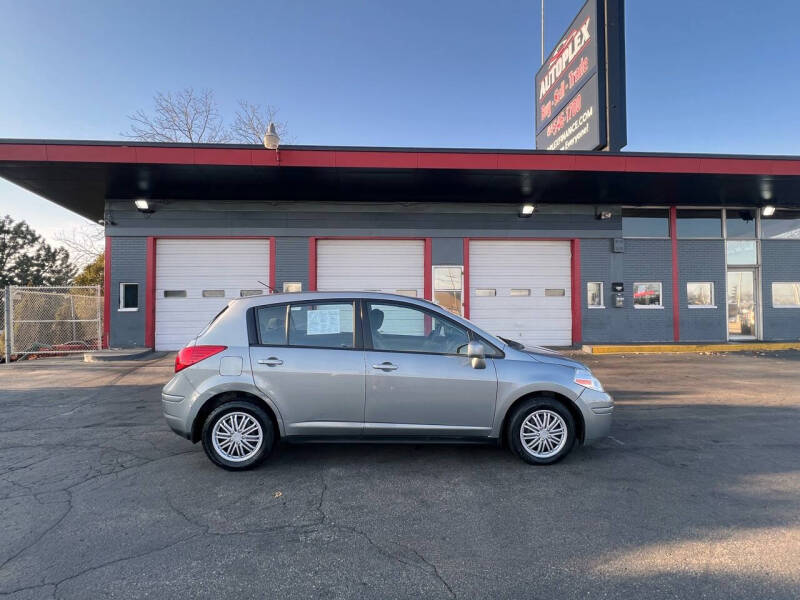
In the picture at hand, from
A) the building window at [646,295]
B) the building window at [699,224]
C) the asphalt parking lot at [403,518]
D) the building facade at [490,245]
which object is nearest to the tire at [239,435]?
the asphalt parking lot at [403,518]

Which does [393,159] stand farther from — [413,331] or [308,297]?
Result: [413,331]

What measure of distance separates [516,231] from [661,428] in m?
8.64

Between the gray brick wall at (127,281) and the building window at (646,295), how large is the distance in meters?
15.0

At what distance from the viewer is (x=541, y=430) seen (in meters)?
4.12

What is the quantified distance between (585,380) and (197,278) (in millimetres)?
11528

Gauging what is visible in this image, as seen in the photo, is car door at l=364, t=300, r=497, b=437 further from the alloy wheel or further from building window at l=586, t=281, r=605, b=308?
building window at l=586, t=281, r=605, b=308

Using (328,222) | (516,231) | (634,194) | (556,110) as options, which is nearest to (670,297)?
(634,194)

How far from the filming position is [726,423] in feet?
18.2

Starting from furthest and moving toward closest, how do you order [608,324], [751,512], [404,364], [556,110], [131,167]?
1. [556,110]
2. [608,324]
3. [131,167]
4. [404,364]
5. [751,512]

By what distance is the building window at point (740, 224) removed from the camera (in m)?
13.8

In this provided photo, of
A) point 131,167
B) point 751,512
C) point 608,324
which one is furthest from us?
point 608,324

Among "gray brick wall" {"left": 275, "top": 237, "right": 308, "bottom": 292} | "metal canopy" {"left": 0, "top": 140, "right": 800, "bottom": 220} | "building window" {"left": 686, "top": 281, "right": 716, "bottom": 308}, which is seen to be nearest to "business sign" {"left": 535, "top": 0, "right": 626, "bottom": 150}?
"metal canopy" {"left": 0, "top": 140, "right": 800, "bottom": 220}

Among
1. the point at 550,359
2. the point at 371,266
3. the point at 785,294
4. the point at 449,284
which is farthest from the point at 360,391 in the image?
the point at 785,294

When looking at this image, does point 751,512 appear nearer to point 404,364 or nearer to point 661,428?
point 661,428
